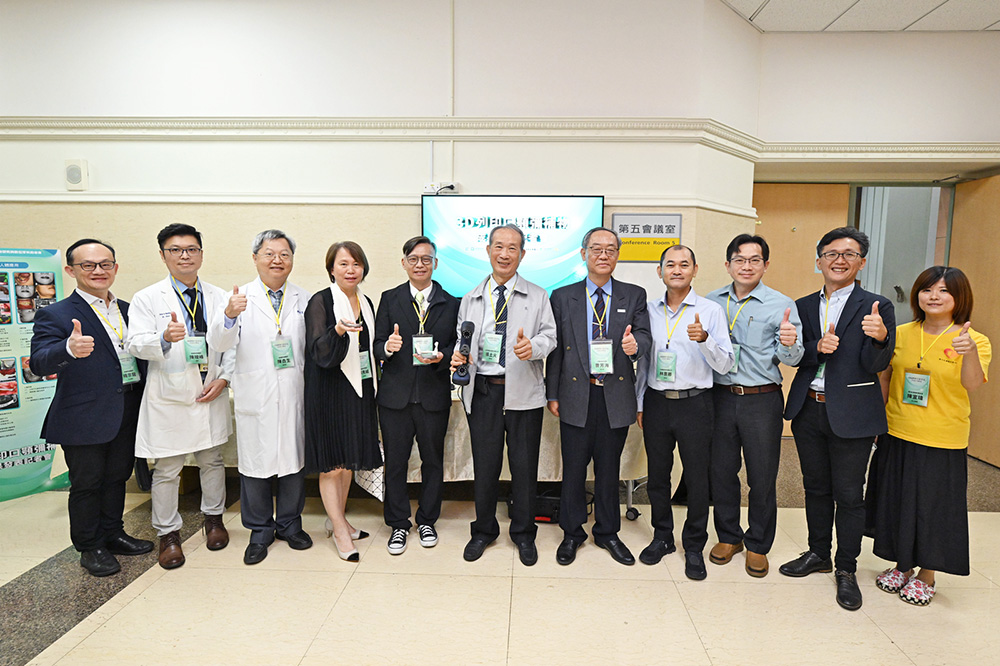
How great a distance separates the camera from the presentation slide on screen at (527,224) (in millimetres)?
4020

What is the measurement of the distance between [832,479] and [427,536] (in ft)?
6.92

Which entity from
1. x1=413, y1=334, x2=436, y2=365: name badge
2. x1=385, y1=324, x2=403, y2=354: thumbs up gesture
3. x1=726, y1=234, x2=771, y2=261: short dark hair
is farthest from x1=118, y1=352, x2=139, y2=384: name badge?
x1=726, y1=234, x2=771, y2=261: short dark hair

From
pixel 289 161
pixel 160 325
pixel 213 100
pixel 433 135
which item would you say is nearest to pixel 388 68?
pixel 433 135

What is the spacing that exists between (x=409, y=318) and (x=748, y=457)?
1.86 meters

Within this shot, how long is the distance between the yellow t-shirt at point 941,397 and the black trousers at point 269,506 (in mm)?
3018

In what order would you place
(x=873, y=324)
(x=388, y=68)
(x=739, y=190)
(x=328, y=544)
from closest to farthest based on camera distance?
1. (x=873, y=324)
2. (x=328, y=544)
3. (x=388, y=68)
4. (x=739, y=190)

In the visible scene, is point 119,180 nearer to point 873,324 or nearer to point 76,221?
point 76,221

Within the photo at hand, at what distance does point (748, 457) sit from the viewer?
105 inches

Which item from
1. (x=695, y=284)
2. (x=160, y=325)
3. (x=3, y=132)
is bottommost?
(x=160, y=325)

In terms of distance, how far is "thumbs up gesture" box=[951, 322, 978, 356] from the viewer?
7.26ft

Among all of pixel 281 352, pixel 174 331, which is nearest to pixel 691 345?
pixel 281 352

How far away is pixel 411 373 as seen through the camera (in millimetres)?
2791

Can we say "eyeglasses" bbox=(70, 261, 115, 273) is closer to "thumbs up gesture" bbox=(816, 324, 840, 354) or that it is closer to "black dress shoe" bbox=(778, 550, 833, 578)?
"thumbs up gesture" bbox=(816, 324, 840, 354)

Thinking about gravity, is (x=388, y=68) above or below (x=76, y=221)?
above
